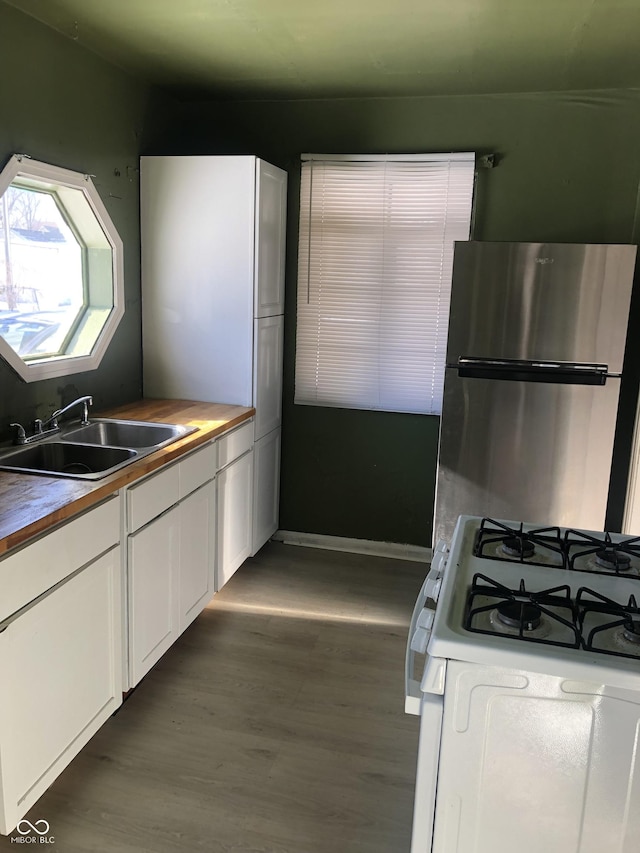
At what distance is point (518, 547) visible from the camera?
1698 millimetres

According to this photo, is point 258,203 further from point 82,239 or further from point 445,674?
point 445,674

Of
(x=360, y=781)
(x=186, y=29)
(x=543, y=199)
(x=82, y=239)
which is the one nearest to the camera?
(x=360, y=781)

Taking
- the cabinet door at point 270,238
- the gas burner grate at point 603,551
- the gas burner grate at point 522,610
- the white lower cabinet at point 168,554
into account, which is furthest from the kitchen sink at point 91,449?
→ the gas burner grate at point 603,551

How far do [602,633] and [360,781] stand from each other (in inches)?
46.8

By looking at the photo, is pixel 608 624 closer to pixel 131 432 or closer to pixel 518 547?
pixel 518 547

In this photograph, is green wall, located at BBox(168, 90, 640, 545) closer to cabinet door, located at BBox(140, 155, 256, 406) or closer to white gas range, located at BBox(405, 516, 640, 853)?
cabinet door, located at BBox(140, 155, 256, 406)

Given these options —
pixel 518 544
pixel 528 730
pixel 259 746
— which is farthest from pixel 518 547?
pixel 259 746

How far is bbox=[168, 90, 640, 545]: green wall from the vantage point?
3.36 m

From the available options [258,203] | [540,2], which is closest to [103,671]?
[258,203]

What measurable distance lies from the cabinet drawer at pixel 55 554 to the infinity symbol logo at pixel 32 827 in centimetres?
71

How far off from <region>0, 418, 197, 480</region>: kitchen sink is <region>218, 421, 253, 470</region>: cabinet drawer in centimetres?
23

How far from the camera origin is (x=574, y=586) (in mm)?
1522

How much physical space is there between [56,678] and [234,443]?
147cm

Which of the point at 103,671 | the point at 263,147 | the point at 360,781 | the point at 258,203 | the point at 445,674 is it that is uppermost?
the point at 263,147
